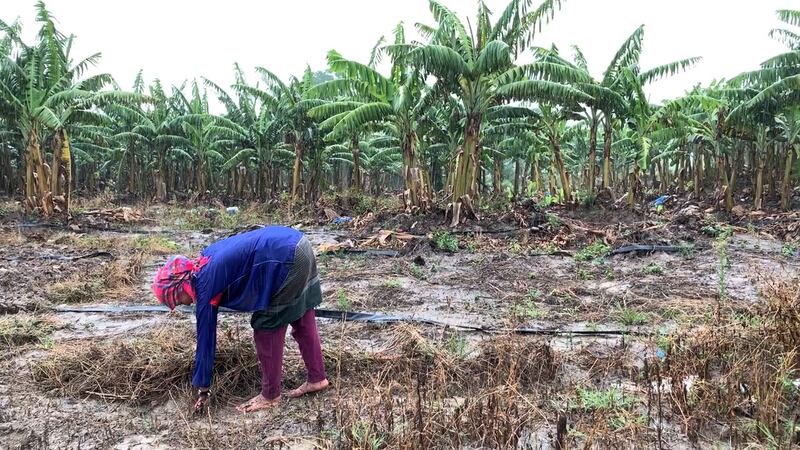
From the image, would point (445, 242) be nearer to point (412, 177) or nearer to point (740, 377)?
point (412, 177)

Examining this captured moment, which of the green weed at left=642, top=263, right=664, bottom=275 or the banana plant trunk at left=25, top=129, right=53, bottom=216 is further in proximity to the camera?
the banana plant trunk at left=25, top=129, right=53, bottom=216

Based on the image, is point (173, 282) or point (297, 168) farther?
point (297, 168)

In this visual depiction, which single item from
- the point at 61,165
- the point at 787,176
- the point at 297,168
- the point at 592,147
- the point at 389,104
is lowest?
the point at 787,176

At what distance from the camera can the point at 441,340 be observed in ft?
15.6

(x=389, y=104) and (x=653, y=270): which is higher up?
(x=389, y=104)

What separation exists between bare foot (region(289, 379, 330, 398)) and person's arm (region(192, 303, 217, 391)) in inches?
25.1

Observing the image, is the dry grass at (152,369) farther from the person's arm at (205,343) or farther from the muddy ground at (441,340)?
the person's arm at (205,343)

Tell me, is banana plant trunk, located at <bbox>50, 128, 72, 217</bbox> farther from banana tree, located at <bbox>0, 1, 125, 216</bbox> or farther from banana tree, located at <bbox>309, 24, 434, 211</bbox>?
banana tree, located at <bbox>309, 24, 434, 211</bbox>

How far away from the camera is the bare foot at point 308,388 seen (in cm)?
384

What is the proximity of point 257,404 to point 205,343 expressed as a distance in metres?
0.60

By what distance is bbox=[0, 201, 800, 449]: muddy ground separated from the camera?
309 cm

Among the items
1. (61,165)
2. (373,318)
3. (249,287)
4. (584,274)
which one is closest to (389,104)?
(584,274)

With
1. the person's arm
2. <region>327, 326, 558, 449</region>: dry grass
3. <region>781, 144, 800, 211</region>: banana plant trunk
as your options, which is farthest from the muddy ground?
<region>781, 144, 800, 211</region>: banana plant trunk

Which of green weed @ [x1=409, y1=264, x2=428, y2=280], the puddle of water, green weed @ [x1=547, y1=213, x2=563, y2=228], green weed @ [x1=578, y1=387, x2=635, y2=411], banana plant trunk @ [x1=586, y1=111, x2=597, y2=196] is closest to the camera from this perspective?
green weed @ [x1=578, y1=387, x2=635, y2=411]
